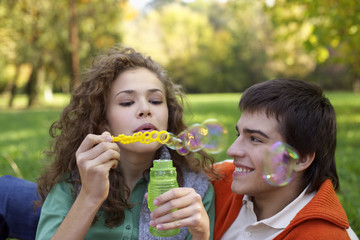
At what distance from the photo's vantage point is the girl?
1.54 m

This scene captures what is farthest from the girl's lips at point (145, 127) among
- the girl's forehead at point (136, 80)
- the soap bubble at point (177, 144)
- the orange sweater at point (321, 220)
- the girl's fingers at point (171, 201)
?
the orange sweater at point (321, 220)

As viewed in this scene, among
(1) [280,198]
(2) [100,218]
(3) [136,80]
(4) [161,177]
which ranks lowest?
(2) [100,218]

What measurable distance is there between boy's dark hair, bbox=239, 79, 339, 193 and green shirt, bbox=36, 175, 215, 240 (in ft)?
1.87

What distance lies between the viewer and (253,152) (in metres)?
1.66

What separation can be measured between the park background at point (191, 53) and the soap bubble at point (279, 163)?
106 centimetres

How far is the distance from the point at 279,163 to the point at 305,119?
0.27m

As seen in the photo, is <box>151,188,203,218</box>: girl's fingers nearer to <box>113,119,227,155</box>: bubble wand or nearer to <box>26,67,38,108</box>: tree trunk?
<box>113,119,227,155</box>: bubble wand

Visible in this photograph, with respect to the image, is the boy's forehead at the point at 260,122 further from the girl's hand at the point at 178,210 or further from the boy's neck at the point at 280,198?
the girl's hand at the point at 178,210

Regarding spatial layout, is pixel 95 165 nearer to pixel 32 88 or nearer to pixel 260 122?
pixel 260 122

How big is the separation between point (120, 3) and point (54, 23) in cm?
331

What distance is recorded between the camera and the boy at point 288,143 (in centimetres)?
167

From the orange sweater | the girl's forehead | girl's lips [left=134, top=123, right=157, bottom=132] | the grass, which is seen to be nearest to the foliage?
the grass

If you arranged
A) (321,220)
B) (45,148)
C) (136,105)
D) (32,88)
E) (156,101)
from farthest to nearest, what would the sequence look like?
1. (32,88)
2. (45,148)
3. (156,101)
4. (136,105)
5. (321,220)

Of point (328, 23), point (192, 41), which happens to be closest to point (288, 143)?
point (328, 23)
